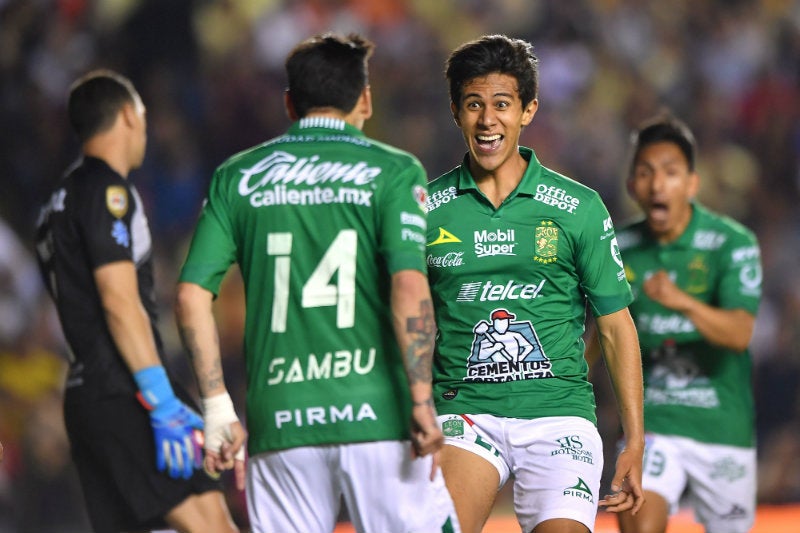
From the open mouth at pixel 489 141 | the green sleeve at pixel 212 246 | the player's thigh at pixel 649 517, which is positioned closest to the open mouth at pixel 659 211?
the player's thigh at pixel 649 517

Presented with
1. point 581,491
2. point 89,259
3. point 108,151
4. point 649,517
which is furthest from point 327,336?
point 649,517

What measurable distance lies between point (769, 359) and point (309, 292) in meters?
7.47

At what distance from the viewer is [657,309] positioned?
6320 millimetres

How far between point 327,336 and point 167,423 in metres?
1.36

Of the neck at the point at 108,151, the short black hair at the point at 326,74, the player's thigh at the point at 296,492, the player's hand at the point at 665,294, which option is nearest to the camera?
the player's thigh at the point at 296,492

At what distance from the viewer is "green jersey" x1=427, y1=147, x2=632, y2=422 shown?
4.60 m

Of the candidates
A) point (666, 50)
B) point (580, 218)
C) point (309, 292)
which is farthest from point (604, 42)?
point (309, 292)

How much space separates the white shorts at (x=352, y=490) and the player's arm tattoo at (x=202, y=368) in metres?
0.28

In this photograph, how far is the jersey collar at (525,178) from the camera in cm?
473

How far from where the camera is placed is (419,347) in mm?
3842

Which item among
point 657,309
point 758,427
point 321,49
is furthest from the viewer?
point 758,427

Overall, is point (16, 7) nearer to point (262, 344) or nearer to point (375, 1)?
point (375, 1)

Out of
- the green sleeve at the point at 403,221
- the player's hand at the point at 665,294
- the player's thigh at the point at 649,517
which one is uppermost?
the green sleeve at the point at 403,221

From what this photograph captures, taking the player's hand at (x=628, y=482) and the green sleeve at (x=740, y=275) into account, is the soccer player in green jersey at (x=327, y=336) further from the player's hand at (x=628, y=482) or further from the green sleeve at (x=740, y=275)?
the green sleeve at (x=740, y=275)
